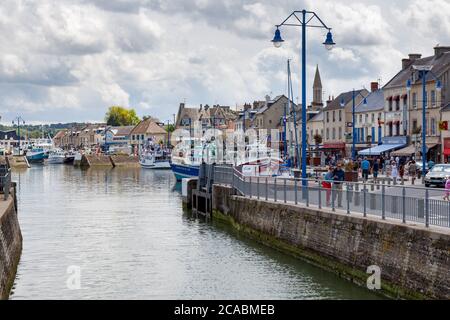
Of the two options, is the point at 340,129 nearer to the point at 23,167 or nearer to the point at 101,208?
the point at 101,208

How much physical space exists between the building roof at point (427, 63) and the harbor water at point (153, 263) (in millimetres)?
34400

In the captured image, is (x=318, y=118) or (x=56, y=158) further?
(x=56, y=158)

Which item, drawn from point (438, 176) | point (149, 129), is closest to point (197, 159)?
point (438, 176)

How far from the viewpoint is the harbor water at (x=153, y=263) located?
75.7 feet

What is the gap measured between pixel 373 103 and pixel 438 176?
48385mm

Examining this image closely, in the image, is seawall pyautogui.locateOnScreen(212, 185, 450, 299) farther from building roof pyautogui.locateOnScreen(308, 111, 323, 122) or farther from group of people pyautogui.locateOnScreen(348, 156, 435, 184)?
building roof pyautogui.locateOnScreen(308, 111, 323, 122)

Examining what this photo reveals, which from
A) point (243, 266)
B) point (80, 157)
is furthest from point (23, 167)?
point (243, 266)

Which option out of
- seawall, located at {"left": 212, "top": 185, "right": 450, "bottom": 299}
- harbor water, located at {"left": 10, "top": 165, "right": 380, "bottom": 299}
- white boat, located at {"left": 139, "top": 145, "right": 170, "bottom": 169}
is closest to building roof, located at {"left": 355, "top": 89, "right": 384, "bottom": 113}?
white boat, located at {"left": 139, "top": 145, "right": 170, "bottom": 169}

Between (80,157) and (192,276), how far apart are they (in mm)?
124022

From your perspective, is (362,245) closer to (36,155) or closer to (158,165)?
(158,165)

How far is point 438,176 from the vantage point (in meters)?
41.7

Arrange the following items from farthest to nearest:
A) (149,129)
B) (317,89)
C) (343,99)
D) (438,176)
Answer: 1. (149,129)
2. (317,89)
3. (343,99)
4. (438,176)

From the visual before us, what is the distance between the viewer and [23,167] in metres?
140

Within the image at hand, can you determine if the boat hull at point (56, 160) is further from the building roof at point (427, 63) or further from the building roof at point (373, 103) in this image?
the building roof at point (427, 63)
